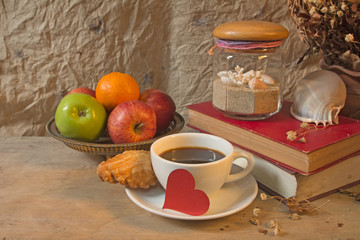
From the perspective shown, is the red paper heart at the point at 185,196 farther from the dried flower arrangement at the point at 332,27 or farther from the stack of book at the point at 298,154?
the dried flower arrangement at the point at 332,27

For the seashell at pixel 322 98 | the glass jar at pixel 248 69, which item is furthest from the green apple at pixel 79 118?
the seashell at pixel 322 98

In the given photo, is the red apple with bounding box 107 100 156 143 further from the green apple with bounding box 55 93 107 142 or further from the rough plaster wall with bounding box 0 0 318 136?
the rough plaster wall with bounding box 0 0 318 136

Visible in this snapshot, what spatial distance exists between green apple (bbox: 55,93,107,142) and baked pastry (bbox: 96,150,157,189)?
0.16 metres

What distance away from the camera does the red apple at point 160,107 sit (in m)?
0.86

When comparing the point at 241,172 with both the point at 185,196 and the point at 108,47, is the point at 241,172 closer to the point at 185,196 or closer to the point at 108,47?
the point at 185,196

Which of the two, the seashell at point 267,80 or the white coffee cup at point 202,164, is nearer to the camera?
the white coffee cup at point 202,164

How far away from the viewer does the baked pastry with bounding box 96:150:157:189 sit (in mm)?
644

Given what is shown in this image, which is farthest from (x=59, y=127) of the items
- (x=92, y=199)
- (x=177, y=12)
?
(x=177, y=12)

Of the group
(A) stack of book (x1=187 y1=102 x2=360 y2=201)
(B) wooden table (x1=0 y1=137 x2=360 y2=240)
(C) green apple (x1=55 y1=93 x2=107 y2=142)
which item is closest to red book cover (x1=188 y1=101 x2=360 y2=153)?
(A) stack of book (x1=187 y1=102 x2=360 y2=201)

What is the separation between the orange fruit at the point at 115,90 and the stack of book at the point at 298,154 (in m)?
0.21

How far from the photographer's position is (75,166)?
0.81 meters

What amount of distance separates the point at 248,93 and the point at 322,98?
0.14 meters

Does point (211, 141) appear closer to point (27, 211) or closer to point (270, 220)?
point (270, 220)

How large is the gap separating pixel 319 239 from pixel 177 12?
0.67 metres
